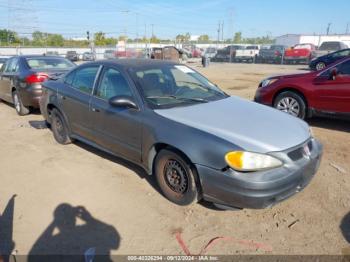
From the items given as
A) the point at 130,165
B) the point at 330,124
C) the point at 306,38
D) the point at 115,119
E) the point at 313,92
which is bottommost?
the point at 130,165

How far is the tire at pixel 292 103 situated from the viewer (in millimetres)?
6430

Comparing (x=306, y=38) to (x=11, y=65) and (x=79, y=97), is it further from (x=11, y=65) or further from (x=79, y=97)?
(x=79, y=97)

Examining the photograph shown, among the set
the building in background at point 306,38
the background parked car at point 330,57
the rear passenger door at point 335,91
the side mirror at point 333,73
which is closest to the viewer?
the rear passenger door at point 335,91

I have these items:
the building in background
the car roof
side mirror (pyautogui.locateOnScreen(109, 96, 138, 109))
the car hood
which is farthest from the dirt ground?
the building in background

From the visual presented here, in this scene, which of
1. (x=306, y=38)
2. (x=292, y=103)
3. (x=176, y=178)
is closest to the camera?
(x=176, y=178)

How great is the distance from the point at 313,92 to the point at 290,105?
556 millimetres

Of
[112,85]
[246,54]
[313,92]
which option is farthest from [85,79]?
[246,54]

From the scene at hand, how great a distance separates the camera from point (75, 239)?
2938 mm

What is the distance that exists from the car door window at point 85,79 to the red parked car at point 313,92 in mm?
4014

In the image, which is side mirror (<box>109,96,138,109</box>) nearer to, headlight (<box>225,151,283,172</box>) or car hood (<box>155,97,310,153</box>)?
car hood (<box>155,97,310,153</box>)

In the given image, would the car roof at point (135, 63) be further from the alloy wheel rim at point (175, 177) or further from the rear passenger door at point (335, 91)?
the rear passenger door at point (335, 91)

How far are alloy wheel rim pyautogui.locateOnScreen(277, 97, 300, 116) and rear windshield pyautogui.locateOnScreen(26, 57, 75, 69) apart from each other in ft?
17.3

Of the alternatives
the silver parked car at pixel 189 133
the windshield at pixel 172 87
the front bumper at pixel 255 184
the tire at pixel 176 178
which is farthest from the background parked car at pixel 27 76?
the front bumper at pixel 255 184

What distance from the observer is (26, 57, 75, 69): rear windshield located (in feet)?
25.0
